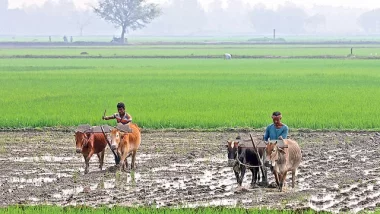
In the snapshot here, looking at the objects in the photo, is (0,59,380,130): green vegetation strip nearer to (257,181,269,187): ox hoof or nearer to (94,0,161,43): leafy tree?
(257,181,269,187): ox hoof

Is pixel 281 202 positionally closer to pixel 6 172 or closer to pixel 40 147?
pixel 6 172

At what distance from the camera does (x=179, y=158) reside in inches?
588

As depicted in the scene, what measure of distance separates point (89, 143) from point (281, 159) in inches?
125

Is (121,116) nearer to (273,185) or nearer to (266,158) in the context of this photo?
(273,185)

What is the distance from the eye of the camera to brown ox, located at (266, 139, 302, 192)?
11031mm

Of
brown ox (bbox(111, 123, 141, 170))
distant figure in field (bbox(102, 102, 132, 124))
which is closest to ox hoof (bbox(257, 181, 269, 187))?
brown ox (bbox(111, 123, 141, 170))

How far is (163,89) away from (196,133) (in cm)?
1182

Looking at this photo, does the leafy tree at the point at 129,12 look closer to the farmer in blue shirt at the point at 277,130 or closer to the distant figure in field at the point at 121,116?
the distant figure in field at the point at 121,116

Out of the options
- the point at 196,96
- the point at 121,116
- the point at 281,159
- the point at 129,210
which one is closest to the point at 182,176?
the point at 121,116

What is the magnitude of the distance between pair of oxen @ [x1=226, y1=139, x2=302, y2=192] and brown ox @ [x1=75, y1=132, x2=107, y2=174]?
239cm

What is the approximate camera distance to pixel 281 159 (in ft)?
36.9

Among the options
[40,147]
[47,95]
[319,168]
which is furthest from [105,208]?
[47,95]

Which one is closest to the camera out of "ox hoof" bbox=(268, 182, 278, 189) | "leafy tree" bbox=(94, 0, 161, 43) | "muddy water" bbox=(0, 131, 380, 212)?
"muddy water" bbox=(0, 131, 380, 212)

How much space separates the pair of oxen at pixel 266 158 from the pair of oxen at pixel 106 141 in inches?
75.9
